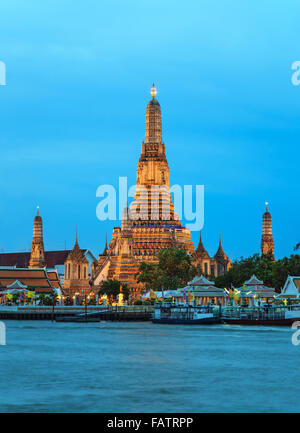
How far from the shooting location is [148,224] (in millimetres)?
149625

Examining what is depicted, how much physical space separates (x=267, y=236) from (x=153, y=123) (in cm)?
2870

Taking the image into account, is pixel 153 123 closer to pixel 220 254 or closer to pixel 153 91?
pixel 153 91

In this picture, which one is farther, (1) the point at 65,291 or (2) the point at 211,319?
(1) the point at 65,291

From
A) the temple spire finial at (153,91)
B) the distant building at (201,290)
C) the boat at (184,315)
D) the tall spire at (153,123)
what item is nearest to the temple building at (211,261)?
the tall spire at (153,123)

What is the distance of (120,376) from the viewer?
47.1 m

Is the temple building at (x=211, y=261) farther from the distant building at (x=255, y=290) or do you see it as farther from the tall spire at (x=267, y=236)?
the distant building at (x=255, y=290)

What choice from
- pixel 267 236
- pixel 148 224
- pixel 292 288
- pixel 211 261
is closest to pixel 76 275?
pixel 148 224

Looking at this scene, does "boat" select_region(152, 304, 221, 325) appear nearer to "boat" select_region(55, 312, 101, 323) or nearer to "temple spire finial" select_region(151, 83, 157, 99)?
"boat" select_region(55, 312, 101, 323)

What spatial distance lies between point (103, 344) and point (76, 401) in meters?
29.6

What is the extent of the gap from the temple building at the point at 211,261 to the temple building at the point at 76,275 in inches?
812

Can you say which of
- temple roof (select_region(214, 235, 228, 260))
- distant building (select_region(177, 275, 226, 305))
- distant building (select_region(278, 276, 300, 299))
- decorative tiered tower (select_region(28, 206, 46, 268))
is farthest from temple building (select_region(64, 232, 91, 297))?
distant building (select_region(278, 276, 300, 299))
